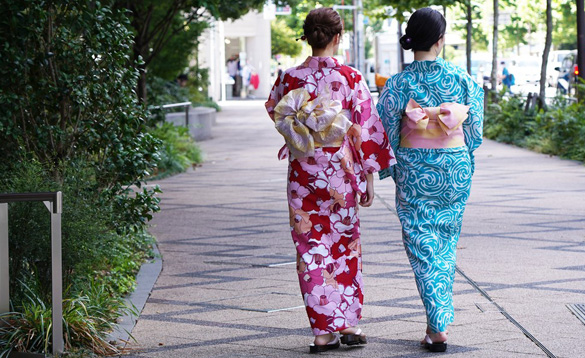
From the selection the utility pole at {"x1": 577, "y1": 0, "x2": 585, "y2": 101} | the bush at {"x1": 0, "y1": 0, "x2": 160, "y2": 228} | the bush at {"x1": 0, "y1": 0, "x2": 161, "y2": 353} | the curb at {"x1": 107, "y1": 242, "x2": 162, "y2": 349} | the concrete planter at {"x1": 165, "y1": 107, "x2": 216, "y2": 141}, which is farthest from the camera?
the concrete planter at {"x1": 165, "y1": 107, "x2": 216, "y2": 141}

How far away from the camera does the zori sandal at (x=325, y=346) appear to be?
4.70m

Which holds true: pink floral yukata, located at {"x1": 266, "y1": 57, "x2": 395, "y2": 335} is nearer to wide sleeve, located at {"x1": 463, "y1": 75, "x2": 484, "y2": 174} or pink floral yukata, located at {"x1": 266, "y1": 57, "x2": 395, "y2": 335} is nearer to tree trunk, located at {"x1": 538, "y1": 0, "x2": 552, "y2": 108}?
wide sleeve, located at {"x1": 463, "y1": 75, "x2": 484, "y2": 174}

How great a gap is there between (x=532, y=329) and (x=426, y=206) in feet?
2.97

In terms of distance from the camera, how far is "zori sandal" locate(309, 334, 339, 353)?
4699mm

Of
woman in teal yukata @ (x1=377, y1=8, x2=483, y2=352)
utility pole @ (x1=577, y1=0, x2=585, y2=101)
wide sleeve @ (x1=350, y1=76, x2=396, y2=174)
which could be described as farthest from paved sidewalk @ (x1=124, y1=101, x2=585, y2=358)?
utility pole @ (x1=577, y1=0, x2=585, y2=101)

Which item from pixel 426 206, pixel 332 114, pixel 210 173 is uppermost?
pixel 332 114

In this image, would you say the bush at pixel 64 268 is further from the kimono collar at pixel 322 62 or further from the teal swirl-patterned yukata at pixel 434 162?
the teal swirl-patterned yukata at pixel 434 162

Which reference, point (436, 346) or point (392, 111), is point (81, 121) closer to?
point (392, 111)

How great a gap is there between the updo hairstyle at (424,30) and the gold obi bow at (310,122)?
0.46 m

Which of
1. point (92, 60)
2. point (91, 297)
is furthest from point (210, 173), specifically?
point (91, 297)

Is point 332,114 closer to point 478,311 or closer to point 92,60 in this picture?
point 478,311

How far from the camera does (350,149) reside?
4.77m

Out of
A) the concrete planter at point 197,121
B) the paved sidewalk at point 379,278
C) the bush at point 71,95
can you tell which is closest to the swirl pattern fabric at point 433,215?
the paved sidewalk at point 379,278

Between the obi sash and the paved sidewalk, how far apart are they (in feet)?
3.26
